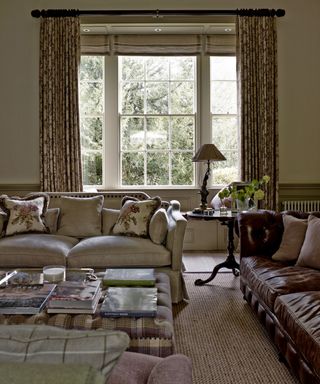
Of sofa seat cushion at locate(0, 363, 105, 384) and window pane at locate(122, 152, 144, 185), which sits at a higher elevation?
window pane at locate(122, 152, 144, 185)

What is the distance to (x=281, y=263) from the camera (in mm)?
2975

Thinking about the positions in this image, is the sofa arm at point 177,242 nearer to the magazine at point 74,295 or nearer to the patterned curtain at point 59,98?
the magazine at point 74,295

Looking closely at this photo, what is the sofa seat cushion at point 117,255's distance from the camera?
3275 mm

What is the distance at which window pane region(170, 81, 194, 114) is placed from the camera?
563 cm

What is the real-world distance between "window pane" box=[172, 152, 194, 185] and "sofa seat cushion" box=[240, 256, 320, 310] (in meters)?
2.62

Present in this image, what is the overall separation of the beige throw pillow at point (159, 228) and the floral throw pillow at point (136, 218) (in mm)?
101

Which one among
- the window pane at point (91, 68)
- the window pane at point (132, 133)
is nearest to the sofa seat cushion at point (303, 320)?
the window pane at point (132, 133)

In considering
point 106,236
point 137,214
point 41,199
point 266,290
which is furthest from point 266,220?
point 41,199

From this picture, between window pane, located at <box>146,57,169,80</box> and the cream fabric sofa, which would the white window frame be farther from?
the cream fabric sofa

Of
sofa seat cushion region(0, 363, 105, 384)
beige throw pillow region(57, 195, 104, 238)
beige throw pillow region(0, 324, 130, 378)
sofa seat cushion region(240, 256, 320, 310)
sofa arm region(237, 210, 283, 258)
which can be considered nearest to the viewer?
sofa seat cushion region(0, 363, 105, 384)

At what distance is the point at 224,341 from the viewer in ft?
8.84

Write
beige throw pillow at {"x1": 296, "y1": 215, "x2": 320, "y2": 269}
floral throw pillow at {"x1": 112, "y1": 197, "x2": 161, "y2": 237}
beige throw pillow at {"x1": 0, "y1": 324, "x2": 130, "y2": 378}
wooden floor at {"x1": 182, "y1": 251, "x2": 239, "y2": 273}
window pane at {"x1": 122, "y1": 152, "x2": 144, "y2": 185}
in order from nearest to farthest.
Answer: beige throw pillow at {"x1": 0, "y1": 324, "x2": 130, "y2": 378} → beige throw pillow at {"x1": 296, "y1": 215, "x2": 320, "y2": 269} → floral throw pillow at {"x1": 112, "y1": 197, "x2": 161, "y2": 237} → wooden floor at {"x1": 182, "y1": 251, "x2": 239, "y2": 273} → window pane at {"x1": 122, "y1": 152, "x2": 144, "y2": 185}

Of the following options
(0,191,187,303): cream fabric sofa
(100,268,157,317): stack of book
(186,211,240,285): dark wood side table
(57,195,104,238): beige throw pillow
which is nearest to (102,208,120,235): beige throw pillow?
(57,195,104,238): beige throw pillow

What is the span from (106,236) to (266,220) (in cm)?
135
